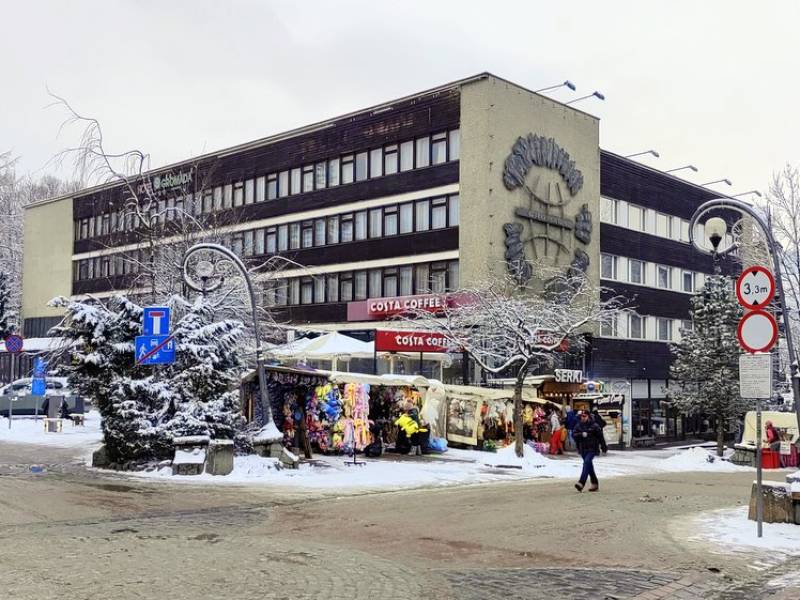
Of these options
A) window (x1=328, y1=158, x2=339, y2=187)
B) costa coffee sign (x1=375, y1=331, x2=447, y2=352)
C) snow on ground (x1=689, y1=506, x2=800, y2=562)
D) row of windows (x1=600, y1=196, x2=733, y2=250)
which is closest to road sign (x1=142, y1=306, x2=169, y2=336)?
costa coffee sign (x1=375, y1=331, x2=447, y2=352)

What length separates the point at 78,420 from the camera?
3888 centimetres

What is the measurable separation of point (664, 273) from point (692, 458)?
24810 millimetres

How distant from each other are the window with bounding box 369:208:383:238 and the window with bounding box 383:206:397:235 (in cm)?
28

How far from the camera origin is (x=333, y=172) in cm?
4869

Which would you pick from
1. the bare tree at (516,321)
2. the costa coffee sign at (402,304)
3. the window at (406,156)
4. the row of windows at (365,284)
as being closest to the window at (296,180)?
the row of windows at (365,284)

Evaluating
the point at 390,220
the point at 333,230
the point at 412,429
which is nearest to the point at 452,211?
the point at 390,220

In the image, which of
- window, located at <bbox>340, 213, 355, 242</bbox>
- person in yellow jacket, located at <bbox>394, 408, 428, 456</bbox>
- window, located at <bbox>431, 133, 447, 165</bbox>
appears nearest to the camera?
person in yellow jacket, located at <bbox>394, 408, 428, 456</bbox>

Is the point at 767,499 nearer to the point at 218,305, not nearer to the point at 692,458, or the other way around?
the point at 692,458

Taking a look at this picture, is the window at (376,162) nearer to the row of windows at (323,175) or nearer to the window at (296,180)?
the row of windows at (323,175)

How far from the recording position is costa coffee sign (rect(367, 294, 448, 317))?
4132cm

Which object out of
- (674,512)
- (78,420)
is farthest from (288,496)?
(78,420)

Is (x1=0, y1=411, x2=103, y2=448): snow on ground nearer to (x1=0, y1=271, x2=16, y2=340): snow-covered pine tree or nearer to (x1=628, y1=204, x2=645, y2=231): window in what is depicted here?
(x1=628, y1=204, x2=645, y2=231): window

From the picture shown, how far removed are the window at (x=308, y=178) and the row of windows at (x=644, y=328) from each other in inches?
673

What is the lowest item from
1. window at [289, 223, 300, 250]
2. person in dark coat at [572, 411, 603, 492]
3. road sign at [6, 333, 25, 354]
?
person in dark coat at [572, 411, 603, 492]
